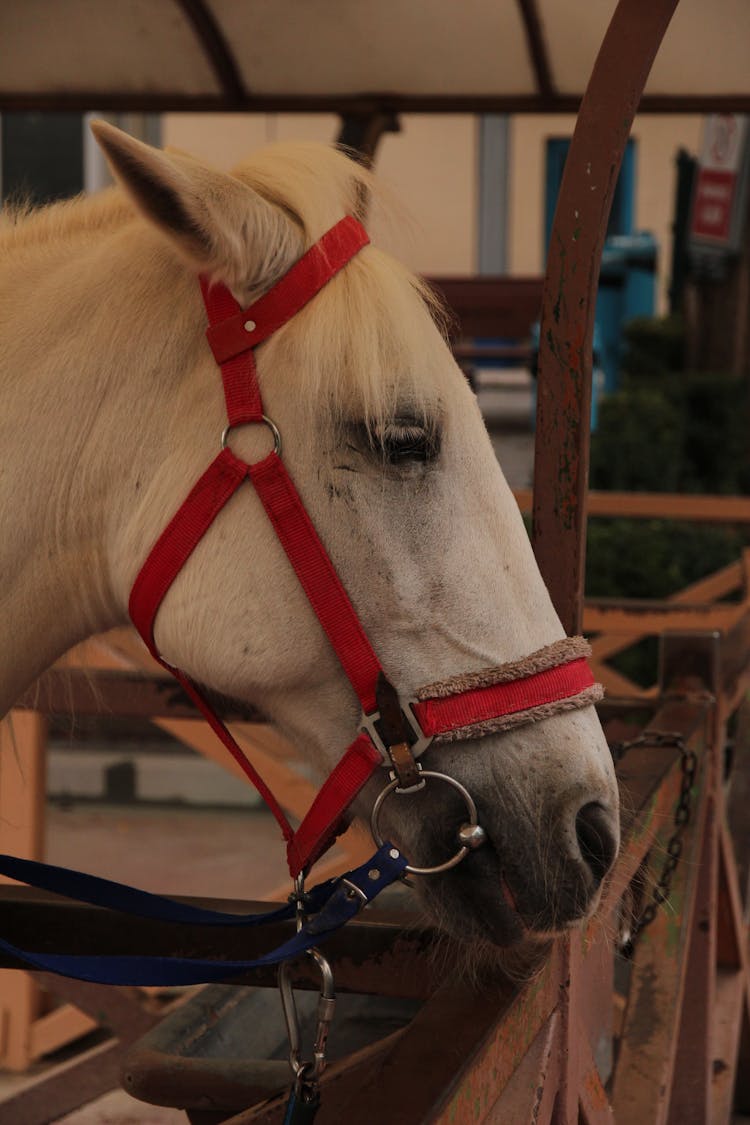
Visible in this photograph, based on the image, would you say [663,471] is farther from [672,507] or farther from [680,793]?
[680,793]

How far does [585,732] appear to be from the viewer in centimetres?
164


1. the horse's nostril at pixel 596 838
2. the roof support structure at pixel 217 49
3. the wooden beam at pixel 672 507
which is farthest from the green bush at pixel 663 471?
the horse's nostril at pixel 596 838

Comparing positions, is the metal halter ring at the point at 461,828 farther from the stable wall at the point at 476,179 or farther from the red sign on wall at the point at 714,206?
the stable wall at the point at 476,179

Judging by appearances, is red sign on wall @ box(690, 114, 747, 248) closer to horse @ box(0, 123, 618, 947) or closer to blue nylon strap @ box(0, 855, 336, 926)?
horse @ box(0, 123, 618, 947)

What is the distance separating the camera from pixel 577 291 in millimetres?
1778

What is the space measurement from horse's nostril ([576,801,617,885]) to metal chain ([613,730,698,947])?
0.73 meters

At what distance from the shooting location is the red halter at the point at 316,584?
5.28ft

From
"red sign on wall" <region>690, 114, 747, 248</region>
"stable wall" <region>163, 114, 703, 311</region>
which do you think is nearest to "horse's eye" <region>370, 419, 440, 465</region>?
"red sign on wall" <region>690, 114, 747, 248</region>

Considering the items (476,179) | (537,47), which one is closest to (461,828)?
(537,47)

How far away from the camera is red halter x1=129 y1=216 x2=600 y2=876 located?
63.3 inches

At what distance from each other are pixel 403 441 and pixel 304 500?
0.15m

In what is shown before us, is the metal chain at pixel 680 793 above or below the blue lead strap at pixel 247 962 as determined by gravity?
below

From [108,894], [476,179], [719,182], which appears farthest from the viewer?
[476,179]

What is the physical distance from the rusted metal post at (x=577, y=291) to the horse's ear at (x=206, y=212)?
0.37 m
